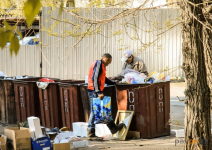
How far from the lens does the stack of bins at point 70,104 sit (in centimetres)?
702

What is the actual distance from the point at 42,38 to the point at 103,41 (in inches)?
108

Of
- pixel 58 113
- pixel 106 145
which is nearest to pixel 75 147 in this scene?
pixel 106 145

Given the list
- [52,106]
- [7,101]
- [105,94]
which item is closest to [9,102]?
[7,101]

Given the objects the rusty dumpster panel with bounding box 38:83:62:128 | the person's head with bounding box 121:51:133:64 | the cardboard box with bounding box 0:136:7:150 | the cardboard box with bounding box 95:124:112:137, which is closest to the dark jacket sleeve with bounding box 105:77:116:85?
the cardboard box with bounding box 95:124:112:137

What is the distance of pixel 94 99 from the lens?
6500mm

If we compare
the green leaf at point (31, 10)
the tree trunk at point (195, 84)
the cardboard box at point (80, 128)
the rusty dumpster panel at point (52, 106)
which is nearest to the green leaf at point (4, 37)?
the green leaf at point (31, 10)

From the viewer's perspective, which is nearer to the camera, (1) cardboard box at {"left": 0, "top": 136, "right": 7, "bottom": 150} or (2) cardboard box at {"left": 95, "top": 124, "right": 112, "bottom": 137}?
(1) cardboard box at {"left": 0, "top": 136, "right": 7, "bottom": 150}

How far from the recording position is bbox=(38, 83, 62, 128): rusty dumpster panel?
7.45m

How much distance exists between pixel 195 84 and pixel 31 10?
321 centimetres

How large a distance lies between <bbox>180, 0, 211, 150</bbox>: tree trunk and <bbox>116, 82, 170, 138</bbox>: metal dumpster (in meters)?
2.01

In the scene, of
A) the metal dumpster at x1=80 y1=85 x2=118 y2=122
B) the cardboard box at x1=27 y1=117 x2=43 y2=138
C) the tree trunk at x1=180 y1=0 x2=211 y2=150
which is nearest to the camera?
the tree trunk at x1=180 y1=0 x2=211 y2=150

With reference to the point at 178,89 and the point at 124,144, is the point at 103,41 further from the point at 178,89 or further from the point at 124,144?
the point at 124,144

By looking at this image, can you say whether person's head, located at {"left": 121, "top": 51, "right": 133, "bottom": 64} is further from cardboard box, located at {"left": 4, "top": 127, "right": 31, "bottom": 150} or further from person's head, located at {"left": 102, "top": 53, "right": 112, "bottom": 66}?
cardboard box, located at {"left": 4, "top": 127, "right": 31, "bottom": 150}

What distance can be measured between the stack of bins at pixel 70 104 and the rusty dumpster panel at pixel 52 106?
0.16 m
